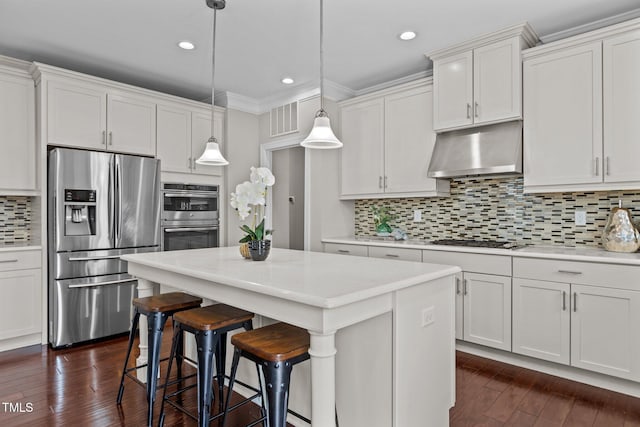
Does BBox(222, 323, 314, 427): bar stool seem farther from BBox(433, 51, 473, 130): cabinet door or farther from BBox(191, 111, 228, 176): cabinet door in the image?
BBox(191, 111, 228, 176): cabinet door

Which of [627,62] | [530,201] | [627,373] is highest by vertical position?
[627,62]

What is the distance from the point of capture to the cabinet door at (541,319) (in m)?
2.68

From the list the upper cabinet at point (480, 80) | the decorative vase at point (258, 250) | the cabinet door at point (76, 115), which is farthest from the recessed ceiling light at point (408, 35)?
the cabinet door at point (76, 115)

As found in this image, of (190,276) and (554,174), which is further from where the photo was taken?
(554,174)

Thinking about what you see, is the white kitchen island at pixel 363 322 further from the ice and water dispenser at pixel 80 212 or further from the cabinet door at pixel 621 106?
the ice and water dispenser at pixel 80 212

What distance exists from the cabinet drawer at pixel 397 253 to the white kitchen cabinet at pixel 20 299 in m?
3.03

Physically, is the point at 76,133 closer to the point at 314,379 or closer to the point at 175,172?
the point at 175,172

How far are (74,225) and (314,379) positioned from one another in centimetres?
301

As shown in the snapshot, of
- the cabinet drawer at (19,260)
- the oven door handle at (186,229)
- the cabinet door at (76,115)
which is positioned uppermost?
the cabinet door at (76,115)

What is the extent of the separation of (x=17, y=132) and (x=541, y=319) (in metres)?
4.57

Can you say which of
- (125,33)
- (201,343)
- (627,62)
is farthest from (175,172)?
(627,62)

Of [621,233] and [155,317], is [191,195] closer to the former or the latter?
[155,317]

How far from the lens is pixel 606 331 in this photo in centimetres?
252

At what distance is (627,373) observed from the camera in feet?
8.04
